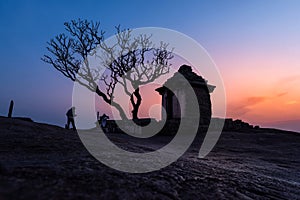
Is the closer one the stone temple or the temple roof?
the stone temple

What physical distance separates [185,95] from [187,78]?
1.65m

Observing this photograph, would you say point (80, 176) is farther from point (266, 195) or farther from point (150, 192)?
point (266, 195)

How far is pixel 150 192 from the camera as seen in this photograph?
5.40 ft

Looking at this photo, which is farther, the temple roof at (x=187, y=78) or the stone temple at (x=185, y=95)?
the temple roof at (x=187, y=78)

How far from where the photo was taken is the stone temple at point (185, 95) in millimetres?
18484

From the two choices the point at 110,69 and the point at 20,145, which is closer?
the point at 20,145

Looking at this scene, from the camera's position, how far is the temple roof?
19.1 metres

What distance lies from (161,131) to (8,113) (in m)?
11.8

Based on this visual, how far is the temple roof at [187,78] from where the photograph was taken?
19087 millimetres

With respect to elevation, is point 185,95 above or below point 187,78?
below

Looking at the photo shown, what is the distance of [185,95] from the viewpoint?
18.5 m

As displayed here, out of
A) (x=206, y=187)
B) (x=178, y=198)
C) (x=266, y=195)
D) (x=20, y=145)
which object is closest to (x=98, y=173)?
(x=178, y=198)

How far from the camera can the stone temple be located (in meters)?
18.5

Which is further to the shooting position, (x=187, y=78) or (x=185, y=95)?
(x=187, y=78)
